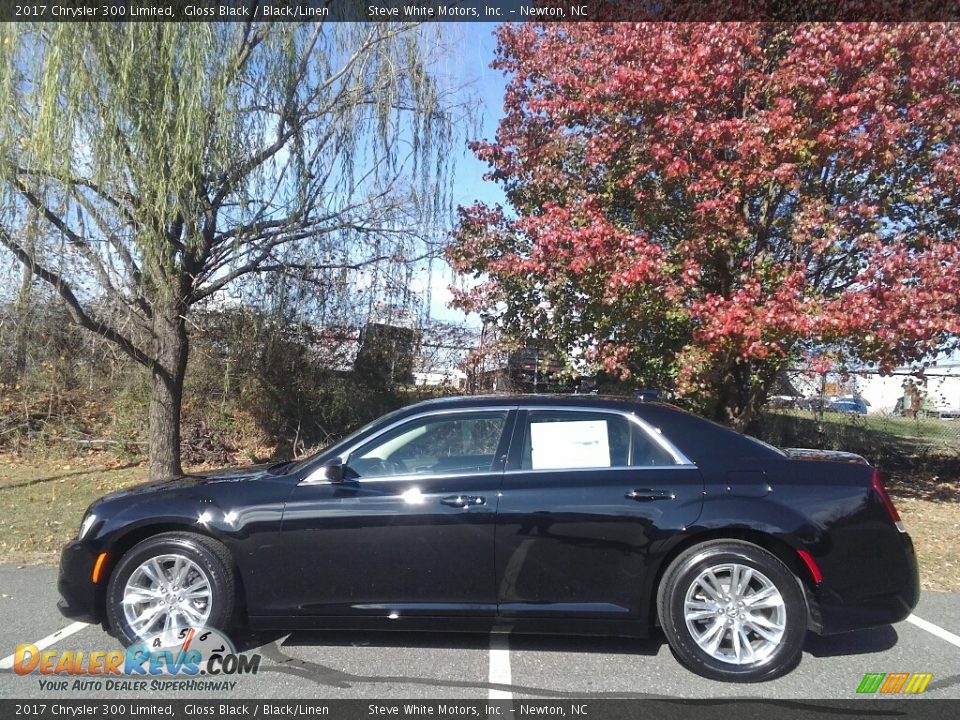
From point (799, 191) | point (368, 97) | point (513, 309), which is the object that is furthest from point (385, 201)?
point (799, 191)

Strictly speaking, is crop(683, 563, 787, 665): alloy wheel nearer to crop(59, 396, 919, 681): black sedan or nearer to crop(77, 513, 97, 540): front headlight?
crop(59, 396, 919, 681): black sedan

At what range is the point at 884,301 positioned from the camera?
6770 millimetres

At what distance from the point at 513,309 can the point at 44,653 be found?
19.6 feet

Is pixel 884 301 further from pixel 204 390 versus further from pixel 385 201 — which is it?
pixel 204 390

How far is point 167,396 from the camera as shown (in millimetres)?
8594

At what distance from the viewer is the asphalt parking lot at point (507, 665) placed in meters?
3.78

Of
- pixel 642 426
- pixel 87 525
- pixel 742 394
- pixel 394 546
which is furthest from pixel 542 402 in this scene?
pixel 742 394

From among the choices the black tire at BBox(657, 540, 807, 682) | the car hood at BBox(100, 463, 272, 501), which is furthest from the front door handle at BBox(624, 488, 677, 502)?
the car hood at BBox(100, 463, 272, 501)

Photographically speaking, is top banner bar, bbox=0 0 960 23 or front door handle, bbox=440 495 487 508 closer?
front door handle, bbox=440 495 487 508

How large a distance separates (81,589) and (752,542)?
3794 mm

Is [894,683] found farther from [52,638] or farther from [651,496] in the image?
[52,638]

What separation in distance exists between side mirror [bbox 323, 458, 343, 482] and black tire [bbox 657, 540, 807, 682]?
188 cm

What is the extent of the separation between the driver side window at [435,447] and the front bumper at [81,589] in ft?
5.21

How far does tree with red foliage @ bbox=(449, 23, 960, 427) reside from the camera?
693cm
